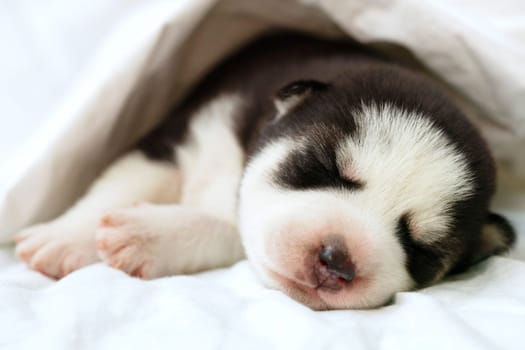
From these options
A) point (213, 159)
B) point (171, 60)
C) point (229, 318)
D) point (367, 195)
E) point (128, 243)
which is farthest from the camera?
point (171, 60)

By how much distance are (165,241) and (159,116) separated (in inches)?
43.9

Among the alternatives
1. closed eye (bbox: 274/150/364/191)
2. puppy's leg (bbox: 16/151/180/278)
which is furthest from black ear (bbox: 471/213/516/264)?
puppy's leg (bbox: 16/151/180/278)

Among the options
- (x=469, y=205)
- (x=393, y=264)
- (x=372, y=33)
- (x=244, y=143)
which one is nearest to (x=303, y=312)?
(x=393, y=264)

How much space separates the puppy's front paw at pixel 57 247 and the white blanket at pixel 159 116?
6 centimetres

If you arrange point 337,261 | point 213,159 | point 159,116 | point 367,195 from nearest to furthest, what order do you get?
point 337,261, point 367,195, point 213,159, point 159,116

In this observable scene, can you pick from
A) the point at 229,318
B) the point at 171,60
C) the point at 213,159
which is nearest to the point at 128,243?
the point at 229,318

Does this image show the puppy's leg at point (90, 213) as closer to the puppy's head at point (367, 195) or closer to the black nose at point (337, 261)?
the puppy's head at point (367, 195)

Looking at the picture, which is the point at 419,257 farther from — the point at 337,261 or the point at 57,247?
the point at 57,247

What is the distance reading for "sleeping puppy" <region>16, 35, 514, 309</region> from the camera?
1.44 m

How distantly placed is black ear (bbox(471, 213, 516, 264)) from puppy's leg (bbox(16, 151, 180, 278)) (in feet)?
3.79

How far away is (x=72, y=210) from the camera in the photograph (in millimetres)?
1955

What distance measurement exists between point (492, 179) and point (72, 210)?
4.71ft

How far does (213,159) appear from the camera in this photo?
7.34ft

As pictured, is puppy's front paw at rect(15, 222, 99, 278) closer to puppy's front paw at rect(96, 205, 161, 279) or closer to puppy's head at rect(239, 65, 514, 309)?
puppy's front paw at rect(96, 205, 161, 279)
